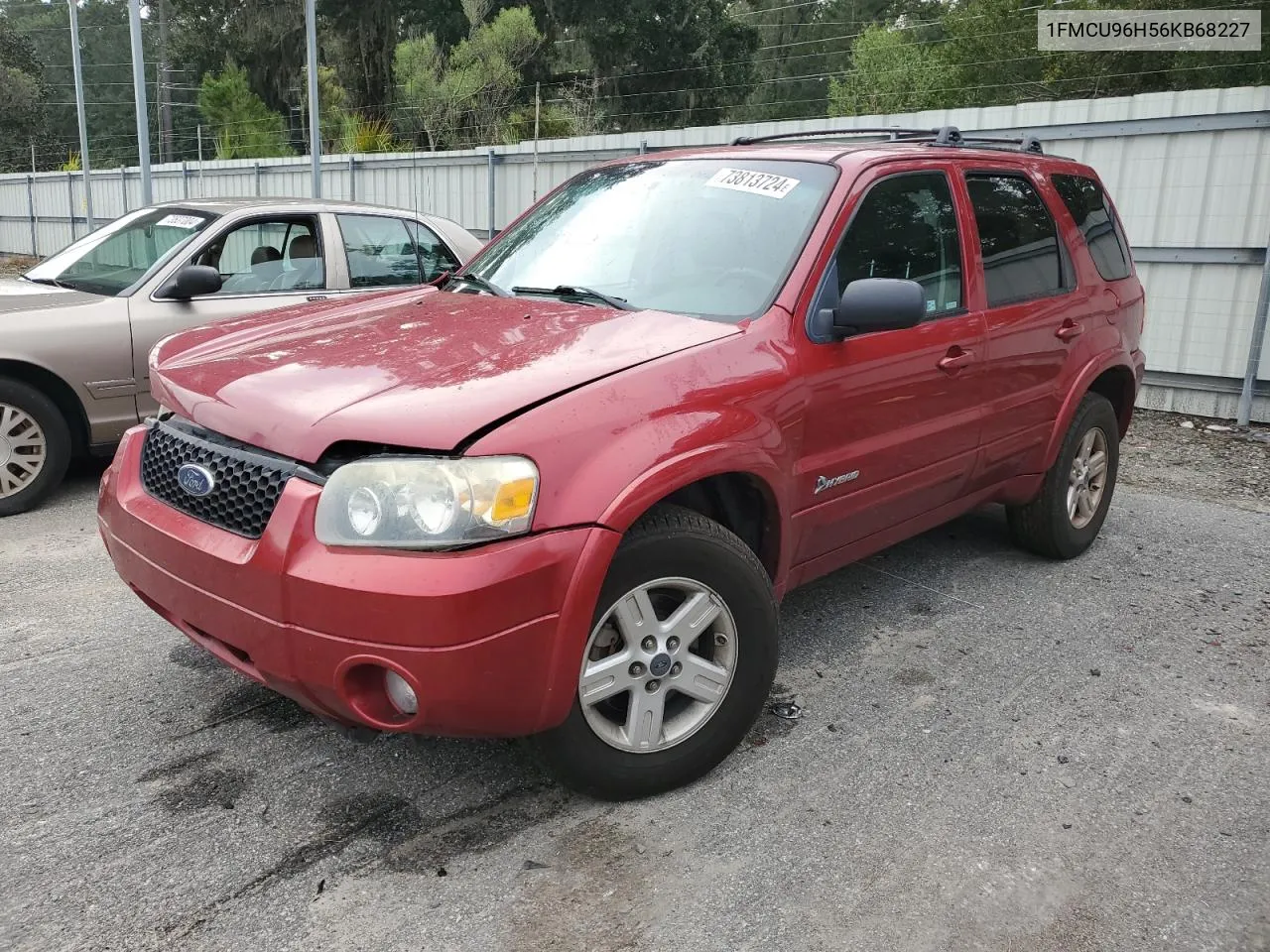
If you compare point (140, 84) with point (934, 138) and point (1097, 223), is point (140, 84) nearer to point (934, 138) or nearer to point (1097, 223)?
point (934, 138)

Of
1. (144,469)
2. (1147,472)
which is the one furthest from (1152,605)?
(144,469)

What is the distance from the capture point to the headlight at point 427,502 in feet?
8.05

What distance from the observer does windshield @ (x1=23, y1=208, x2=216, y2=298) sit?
6133mm

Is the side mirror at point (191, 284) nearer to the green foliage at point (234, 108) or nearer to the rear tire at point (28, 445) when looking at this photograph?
the rear tire at point (28, 445)

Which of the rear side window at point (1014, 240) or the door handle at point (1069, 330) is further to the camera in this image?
the door handle at point (1069, 330)

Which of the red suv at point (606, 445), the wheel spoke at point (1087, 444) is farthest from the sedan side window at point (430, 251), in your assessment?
the wheel spoke at point (1087, 444)

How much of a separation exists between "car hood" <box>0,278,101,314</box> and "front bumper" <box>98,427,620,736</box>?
369cm

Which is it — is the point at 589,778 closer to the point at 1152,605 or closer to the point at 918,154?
the point at 918,154

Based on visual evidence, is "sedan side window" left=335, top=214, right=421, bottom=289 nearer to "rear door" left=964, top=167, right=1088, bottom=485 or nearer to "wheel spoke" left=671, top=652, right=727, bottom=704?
"rear door" left=964, top=167, right=1088, bottom=485

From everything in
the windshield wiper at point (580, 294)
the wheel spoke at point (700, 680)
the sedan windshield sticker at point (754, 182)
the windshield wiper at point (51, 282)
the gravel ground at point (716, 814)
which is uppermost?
the sedan windshield sticker at point (754, 182)

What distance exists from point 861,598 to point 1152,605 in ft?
4.22

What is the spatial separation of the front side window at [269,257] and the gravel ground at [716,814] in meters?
2.56

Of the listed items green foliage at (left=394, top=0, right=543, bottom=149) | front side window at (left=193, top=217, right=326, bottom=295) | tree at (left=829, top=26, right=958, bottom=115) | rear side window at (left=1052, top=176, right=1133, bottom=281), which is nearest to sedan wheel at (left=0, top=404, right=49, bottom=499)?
front side window at (left=193, top=217, right=326, bottom=295)

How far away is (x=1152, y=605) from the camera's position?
15.3ft
